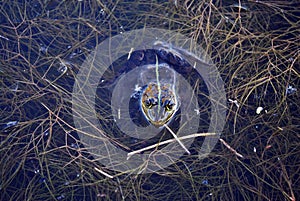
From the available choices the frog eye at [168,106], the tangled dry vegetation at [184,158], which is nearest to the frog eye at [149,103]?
the frog eye at [168,106]

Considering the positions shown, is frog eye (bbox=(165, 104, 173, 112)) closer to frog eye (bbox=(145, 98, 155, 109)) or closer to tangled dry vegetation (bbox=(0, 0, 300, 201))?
frog eye (bbox=(145, 98, 155, 109))

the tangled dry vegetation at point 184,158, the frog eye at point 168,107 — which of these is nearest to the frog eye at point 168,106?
the frog eye at point 168,107

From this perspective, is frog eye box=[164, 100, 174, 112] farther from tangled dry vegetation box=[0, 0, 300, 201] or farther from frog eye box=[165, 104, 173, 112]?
tangled dry vegetation box=[0, 0, 300, 201]

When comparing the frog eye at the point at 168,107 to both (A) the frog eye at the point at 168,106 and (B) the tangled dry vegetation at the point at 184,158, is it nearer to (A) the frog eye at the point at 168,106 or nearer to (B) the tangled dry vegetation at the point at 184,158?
(A) the frog eye at the point at 168,106

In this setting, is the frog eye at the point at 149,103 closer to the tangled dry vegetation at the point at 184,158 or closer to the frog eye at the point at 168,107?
the frog eye at the point at 168,107

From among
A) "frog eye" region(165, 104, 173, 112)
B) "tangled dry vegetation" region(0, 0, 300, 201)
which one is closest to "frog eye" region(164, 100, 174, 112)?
"frog eye" region(165, 104, 173, 112)

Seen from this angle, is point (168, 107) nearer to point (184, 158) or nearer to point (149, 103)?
point (149, 103)

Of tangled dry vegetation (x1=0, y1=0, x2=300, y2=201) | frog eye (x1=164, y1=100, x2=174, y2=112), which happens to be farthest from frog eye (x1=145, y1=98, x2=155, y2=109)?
tangled dry vegetation (x1=0, y1=0, x2=300, y2=201)

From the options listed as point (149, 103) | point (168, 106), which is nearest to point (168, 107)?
point (168, 106)

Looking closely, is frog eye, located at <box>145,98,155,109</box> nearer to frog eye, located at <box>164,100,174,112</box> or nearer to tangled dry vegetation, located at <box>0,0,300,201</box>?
frog eye, located at <box>164,100,174,112</box>
